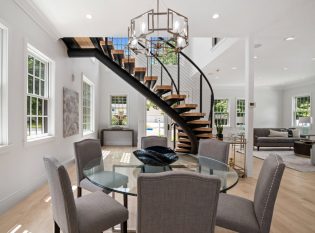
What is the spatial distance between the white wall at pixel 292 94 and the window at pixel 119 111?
776 cm

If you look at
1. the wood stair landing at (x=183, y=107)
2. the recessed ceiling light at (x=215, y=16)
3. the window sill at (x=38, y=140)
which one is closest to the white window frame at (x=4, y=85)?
the window sill at (x=38, y=140)

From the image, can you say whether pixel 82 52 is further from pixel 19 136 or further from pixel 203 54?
pixel 203 54

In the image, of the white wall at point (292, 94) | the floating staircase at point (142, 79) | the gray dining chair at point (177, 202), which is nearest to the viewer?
the gray dining chair at point (177, 202)

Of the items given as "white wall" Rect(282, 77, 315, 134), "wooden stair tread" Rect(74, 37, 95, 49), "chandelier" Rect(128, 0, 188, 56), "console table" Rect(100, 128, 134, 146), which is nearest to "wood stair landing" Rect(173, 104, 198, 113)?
"chandelier" Rect(128, 0, 188, 56)

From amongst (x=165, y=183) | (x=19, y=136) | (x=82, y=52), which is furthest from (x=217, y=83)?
(x=165, y=183)

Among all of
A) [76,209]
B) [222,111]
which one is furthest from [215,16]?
[222,111]

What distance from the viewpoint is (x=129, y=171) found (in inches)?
86.8

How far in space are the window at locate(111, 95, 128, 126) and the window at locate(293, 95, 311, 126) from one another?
785cm

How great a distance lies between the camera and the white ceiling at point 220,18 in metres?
3.02

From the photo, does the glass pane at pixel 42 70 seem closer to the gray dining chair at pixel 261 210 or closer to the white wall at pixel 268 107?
the gray dining chair at pixel 261 210

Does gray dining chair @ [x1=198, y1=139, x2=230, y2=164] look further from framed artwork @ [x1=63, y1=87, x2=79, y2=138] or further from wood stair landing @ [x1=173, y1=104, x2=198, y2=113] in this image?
framed artwork @ [x1=63, y1=87, x2=79, y2=138]

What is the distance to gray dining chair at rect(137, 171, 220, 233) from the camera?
3.56ft

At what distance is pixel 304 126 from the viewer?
337 inches

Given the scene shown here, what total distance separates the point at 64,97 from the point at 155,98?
2049mm
